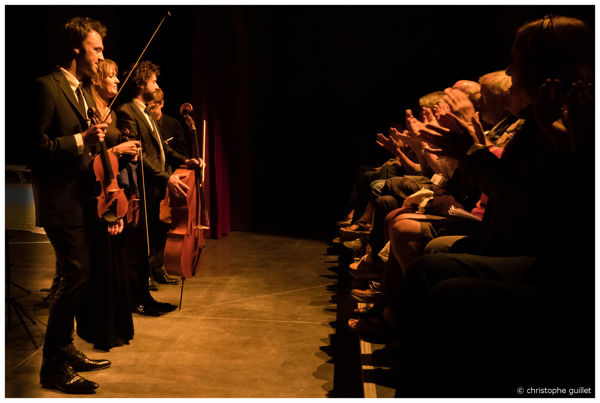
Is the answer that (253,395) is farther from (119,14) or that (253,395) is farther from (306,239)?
(119,14)

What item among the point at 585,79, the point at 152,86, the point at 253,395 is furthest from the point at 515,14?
the point at 253,395

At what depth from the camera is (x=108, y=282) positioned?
2697 mm

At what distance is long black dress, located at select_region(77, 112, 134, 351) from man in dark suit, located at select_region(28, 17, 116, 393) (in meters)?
0.31

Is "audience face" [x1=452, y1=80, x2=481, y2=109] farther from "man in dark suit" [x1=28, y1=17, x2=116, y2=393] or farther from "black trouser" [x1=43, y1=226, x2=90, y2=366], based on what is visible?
"black trouser" [x1=43, y1=226, x2=90, y2=366]

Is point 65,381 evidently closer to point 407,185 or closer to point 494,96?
point 407,185

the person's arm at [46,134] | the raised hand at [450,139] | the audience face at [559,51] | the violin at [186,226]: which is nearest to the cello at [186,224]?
the violin at [186,226]

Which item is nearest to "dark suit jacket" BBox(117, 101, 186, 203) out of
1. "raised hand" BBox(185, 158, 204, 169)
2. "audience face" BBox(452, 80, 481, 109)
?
"raised hand" BBox(185, 158, 204, 169)

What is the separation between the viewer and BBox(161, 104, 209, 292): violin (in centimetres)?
308

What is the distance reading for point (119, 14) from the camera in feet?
19.3

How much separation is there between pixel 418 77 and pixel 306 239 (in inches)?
88.8

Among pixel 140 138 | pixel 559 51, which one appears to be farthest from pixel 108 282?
pixel 559 51

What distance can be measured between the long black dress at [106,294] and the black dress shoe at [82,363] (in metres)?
0.23

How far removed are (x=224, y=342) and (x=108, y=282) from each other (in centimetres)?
63

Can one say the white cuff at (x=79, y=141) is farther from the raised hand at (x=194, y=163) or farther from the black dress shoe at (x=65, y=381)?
the raised hand at (x=194, y=163)
